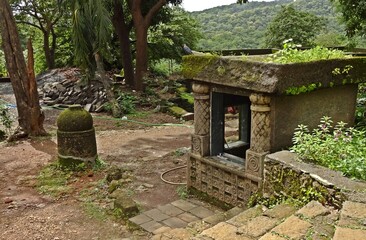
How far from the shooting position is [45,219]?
259 inches

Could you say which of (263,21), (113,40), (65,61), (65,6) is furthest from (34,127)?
(263,21)

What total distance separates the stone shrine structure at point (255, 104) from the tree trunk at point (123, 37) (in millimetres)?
12218

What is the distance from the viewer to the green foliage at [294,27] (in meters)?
26.2

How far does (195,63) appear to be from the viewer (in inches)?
255

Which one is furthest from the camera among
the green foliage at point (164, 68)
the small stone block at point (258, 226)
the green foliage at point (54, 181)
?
the green foliage at point (164, 68)

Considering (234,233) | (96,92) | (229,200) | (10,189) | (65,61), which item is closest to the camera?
(234,233)

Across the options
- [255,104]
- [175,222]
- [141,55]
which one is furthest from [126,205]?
[141,55]

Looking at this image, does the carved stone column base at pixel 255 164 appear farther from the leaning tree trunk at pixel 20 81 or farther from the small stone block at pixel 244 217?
the leaning tree trunk at pixel 20 81

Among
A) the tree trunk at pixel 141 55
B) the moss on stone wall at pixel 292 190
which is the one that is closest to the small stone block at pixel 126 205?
the moss on stone wall at pixel 292 190

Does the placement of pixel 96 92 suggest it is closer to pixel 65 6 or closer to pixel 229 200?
pixel 65 6

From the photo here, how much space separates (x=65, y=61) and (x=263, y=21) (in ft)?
118

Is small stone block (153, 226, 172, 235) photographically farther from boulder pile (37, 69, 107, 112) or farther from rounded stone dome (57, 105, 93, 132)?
boulder pile (37, 69, 107, 112)

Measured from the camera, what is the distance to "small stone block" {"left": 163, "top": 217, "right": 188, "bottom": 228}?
6016mm

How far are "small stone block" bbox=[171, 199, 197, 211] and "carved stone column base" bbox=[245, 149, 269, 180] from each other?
4.38 feet
